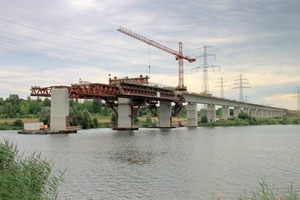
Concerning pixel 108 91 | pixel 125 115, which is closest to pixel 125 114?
pixel 125 115

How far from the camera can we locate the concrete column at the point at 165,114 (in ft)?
532

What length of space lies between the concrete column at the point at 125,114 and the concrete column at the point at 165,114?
3091 centimetres

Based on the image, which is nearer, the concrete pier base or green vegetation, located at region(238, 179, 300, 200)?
green vegetation, located at region(238, 179, 300, 200)

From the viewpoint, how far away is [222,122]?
180250mm

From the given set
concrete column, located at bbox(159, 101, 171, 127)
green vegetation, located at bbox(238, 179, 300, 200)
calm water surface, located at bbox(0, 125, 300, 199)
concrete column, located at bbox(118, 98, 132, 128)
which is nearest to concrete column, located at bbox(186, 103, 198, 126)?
concrete column, located at bbox(159, 101, 171, 127)

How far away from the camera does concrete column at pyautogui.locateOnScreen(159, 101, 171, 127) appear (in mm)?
162250

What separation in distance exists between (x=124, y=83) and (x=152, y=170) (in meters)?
89.9

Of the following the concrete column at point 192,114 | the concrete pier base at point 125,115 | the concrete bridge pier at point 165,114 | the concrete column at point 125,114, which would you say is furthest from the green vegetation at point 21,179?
the concrete column at point 192,114

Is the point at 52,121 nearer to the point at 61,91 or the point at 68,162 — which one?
the point at 61,91

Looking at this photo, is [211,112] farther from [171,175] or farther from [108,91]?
[171,175]

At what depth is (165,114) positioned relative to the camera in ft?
539

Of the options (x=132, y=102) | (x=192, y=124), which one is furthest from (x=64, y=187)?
(x=192, y=124)

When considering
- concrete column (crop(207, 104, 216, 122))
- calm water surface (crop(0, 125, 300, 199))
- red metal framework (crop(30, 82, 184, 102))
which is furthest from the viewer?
concrete column (crop(207, 104, 216, 122))

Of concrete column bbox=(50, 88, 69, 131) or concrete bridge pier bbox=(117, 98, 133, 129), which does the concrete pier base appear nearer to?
concrete bridge pier bbox=(117, 98, 133, 129)
